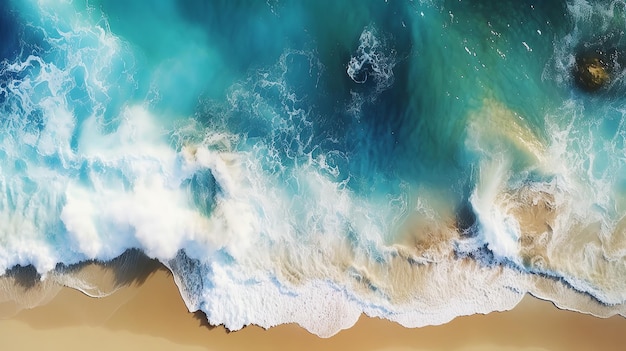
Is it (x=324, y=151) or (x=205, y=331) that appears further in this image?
(x=324, y=151)

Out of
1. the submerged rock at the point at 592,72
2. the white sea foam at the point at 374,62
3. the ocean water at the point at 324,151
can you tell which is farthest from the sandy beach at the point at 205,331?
the white sea foam at the point at 374,62

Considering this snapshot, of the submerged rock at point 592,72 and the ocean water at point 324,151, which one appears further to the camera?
the submerged rock at point 592,72

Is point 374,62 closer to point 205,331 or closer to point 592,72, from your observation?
point 592,72

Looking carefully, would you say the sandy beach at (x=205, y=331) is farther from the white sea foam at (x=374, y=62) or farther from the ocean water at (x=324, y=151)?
the white sea foam at (x=374, y=62)

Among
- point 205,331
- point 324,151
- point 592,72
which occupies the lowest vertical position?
point 205,331

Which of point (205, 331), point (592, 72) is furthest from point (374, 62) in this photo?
point (205, 331)

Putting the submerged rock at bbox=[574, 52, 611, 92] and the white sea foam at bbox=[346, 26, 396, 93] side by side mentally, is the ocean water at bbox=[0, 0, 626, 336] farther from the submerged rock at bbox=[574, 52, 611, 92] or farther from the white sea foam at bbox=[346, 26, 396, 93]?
the submerged rock at bbox=[574, 52, 611, 92]
